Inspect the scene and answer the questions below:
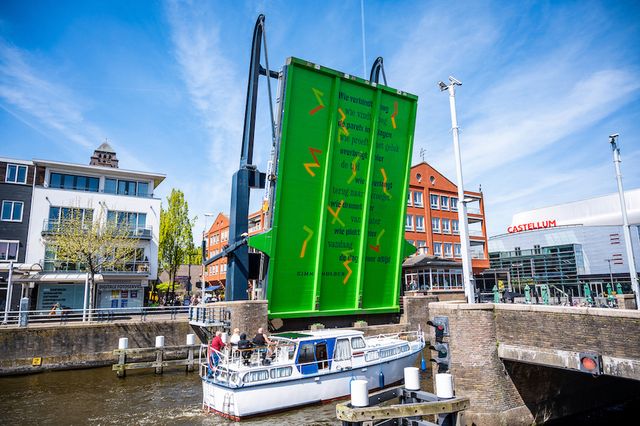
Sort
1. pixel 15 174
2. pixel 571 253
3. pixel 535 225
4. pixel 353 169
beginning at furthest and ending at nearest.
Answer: pixel 535 225, pixel 571 253, pixel 15 174, pixel 353 169

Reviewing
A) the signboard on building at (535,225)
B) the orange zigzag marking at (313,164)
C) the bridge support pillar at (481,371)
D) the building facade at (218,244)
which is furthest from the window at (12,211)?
the signboard on building at (535,225)

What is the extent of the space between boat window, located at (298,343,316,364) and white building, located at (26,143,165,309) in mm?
17970

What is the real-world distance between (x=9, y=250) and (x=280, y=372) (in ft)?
75.1

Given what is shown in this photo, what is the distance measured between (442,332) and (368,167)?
38.2 feet

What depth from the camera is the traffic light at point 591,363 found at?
7977 mm

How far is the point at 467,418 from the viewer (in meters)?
9.43

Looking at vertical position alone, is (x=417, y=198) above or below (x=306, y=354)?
above

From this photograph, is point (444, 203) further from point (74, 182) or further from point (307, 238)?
point (74, 182)

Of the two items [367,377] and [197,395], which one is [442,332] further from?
[197,395]

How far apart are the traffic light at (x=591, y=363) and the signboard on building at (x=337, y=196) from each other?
1174 centimetres

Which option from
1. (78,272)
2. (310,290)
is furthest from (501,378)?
(78,272)

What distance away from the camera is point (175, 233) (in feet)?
124

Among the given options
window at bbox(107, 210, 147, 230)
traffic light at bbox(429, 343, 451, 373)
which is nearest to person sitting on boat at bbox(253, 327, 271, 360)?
traffic light at bbox(429, 343, 451, 373)

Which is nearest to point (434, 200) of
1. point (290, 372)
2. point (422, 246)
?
point (422, 246)
